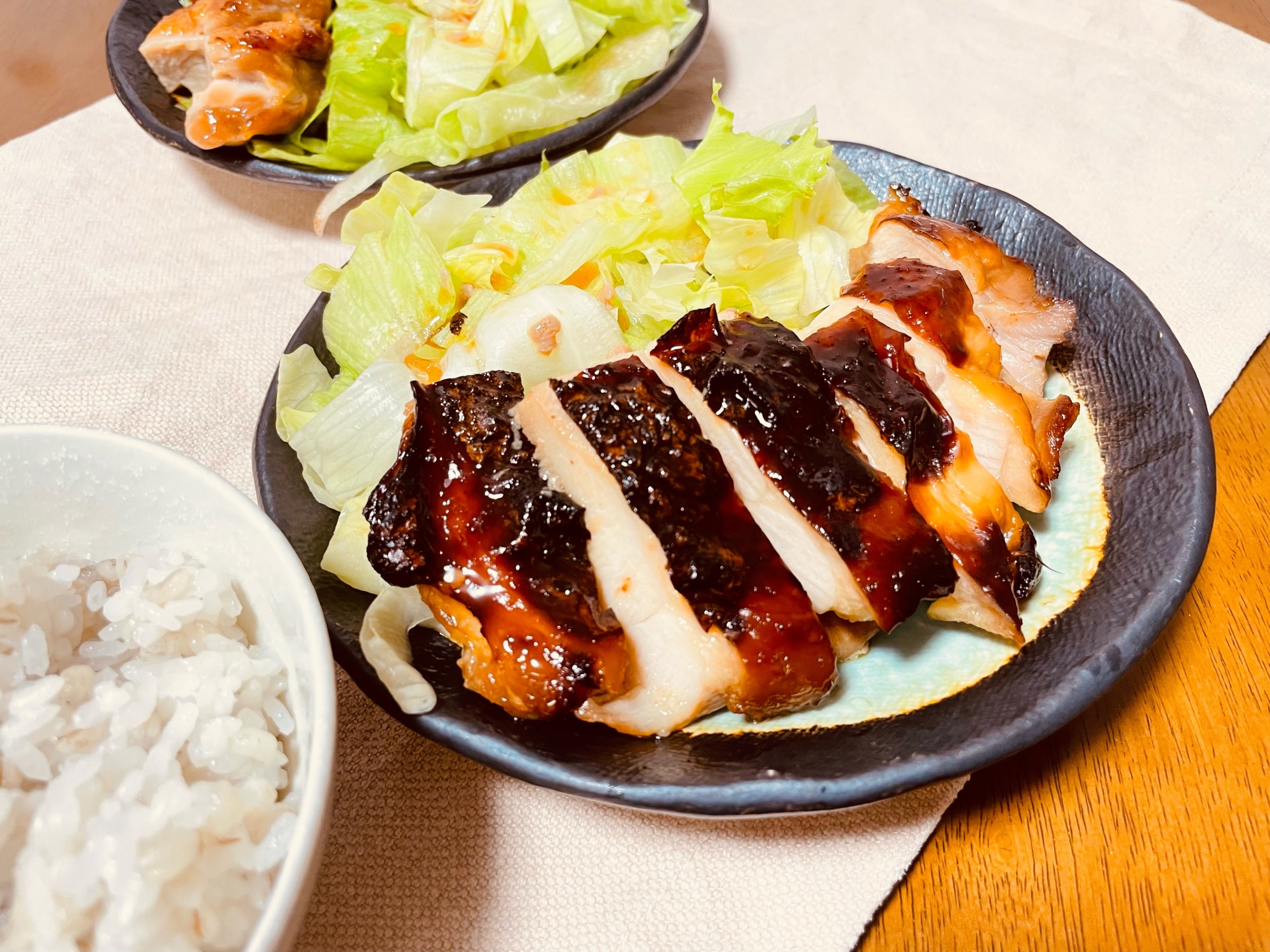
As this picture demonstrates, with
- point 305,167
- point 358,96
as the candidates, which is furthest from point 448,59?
Result: point 305,167

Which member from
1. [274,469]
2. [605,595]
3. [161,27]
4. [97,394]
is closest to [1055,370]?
[605,595]

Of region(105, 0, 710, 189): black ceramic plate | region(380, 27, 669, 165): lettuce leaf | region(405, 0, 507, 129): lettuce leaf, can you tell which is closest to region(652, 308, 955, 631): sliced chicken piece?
region(105, 0, 710, 189): black ceramic plate

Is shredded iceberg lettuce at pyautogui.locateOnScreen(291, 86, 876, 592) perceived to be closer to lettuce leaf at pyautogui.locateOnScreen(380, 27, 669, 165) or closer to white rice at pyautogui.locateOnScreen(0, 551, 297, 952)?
lettuce leaf at pyautogui.locateOnScreen(380, 27, 669, 165)

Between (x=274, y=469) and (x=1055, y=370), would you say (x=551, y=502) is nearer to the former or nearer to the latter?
(x=274, y=469)

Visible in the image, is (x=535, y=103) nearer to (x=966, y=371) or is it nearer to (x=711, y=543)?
(x=966, y=371)

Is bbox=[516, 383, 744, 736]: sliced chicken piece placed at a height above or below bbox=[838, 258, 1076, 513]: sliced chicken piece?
below
